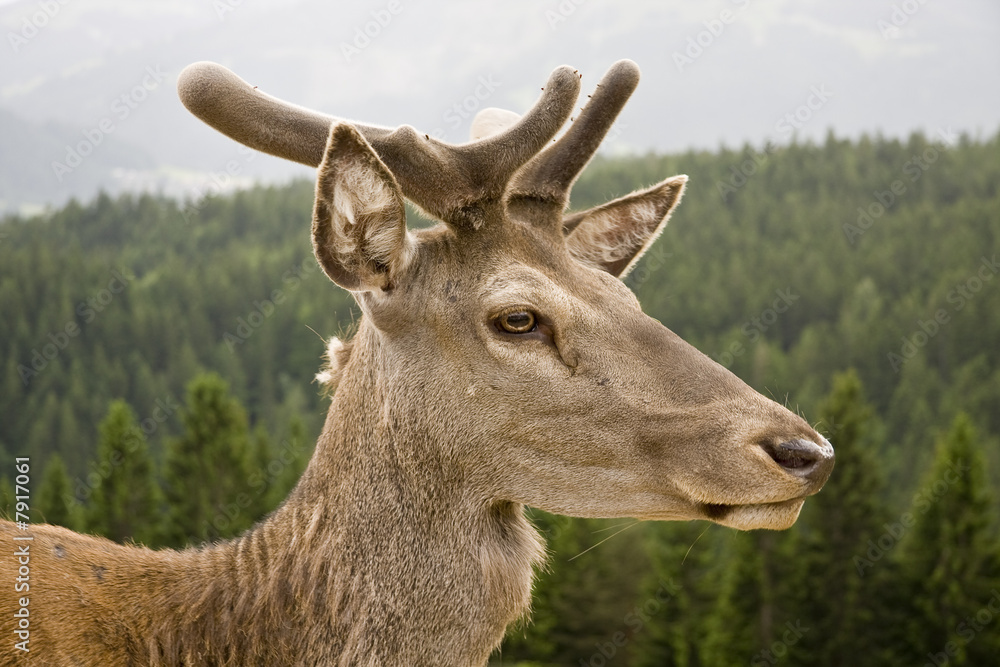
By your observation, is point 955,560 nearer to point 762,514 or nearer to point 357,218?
point 762,514

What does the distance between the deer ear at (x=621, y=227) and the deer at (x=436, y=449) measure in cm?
81

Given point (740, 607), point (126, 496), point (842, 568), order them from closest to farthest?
point (740, 607) → point (126, 496) → point (842, 568)

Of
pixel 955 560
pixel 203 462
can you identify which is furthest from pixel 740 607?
pixel 203 462

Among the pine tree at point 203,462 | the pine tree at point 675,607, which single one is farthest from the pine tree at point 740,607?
the pine tree at point 203,462

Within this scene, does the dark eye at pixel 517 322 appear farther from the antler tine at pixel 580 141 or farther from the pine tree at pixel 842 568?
the pine tree at pixel 842 568

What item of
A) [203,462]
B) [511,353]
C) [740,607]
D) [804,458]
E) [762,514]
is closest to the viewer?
[804,458]

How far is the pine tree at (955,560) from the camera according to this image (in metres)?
60.5

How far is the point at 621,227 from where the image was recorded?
5461 mm

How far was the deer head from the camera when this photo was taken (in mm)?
A: 3910

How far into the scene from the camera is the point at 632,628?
68.1 m

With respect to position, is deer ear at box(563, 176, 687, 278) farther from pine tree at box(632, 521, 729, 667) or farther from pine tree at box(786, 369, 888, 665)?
pine tree at box(786, 369, 888, 665)

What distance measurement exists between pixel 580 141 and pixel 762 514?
2244mm

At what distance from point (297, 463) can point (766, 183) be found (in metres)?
135

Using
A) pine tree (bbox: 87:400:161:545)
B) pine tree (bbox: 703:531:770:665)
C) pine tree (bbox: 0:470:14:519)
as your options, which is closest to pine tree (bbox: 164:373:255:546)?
pine tree (bbox: 87:400:161:545)
